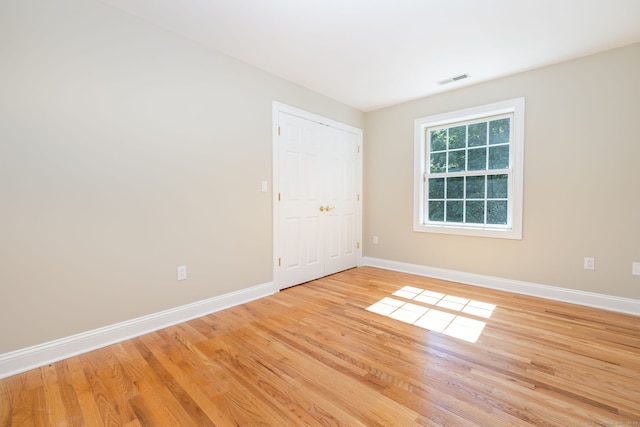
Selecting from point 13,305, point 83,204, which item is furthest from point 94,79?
point 13,305

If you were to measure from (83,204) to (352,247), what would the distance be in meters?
3.35

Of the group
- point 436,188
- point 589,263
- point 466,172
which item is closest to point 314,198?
point 436,188

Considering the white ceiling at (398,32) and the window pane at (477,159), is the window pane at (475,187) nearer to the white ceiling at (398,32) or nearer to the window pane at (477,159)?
the window pane at (477,159)

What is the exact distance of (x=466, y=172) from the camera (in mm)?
3689

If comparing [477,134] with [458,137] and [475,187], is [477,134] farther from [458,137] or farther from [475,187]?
[475,187]

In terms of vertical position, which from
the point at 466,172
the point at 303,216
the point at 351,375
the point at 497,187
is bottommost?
the point at 351,375

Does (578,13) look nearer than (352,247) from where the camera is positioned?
Yes

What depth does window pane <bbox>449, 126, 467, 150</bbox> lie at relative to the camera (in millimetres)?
3725

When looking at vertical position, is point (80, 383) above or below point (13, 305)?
below

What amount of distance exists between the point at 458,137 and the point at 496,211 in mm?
1075

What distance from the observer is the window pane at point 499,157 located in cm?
340

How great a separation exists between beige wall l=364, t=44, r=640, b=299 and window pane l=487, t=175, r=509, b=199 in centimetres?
22

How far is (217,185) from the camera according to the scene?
2.79 meters

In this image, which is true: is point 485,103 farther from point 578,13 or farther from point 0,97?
point 0,97
